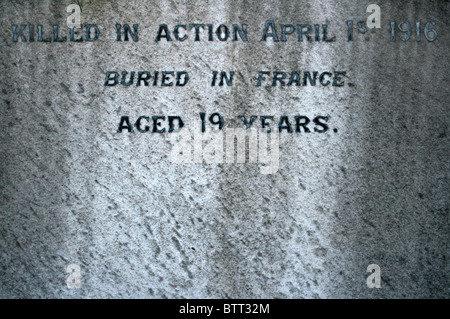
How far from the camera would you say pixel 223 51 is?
225 centimetres

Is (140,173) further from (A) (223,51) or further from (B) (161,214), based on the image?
(A) (223,51)

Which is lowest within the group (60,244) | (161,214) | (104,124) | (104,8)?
(60,244)

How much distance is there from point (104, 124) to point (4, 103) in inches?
23.0

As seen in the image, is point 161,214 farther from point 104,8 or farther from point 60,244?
point 104,8

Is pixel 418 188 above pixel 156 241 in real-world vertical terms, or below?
above

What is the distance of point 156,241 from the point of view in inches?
86.8

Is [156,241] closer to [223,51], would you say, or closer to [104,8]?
[223,51]

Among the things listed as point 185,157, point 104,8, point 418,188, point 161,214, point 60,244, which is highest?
point 104,8

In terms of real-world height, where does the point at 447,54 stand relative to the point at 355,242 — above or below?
above

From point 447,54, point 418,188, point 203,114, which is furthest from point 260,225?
point 447,54

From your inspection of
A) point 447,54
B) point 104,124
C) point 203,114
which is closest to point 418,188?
point 447,54

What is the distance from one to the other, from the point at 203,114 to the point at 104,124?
1.86ft

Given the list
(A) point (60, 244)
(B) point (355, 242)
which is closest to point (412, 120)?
(B) point (355, 242)

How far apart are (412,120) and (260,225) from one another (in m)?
1.05
